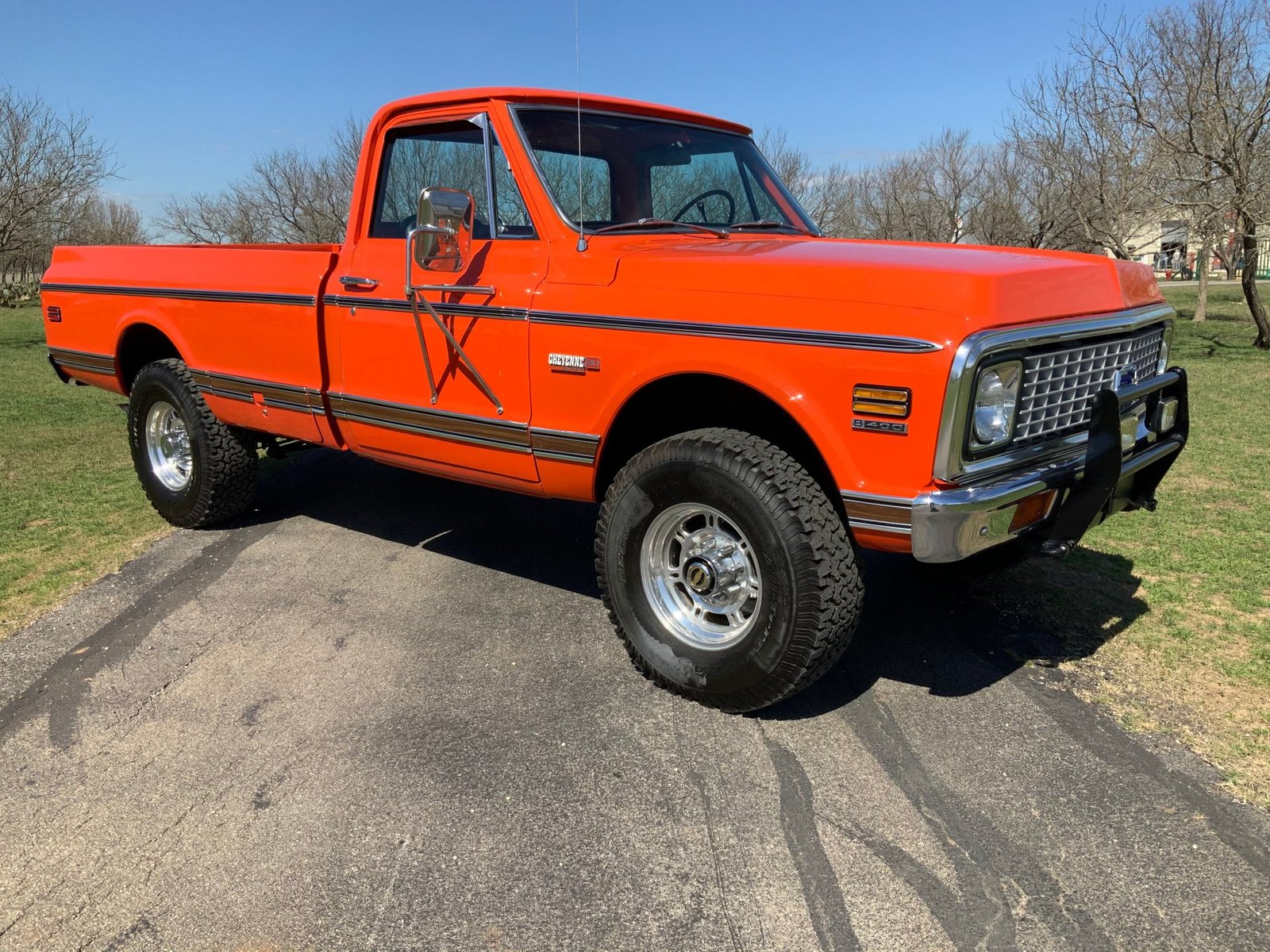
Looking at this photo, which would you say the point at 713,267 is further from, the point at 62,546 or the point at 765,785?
the point at 62,546

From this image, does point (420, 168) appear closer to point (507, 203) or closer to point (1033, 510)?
point (507, 203)

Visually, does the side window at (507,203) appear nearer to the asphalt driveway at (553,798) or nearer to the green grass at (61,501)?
the asphalt driveway at (553,798)

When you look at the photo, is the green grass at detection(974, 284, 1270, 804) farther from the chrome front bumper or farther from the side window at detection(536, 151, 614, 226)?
Answer: the side window at detection(536, 151, 614, 226)

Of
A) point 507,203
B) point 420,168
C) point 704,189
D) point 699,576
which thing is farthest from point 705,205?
point 699,576

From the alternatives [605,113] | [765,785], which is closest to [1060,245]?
[605,113]

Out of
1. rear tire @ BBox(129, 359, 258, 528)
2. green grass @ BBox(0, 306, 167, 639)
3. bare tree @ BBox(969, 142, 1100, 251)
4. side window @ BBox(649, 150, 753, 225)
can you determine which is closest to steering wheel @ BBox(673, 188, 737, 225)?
side window @ BBox(649, 150, 753, 225)

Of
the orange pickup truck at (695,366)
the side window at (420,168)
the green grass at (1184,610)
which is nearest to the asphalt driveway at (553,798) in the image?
the green grass at (1184,610)

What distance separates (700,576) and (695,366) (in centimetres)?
75

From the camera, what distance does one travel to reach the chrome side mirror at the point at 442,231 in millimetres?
3557

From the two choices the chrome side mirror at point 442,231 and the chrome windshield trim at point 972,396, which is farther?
the chrome side mirror at point 442,231

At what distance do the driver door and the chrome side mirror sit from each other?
0.07m

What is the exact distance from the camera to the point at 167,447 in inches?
228

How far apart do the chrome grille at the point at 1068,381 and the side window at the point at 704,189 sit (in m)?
1.74

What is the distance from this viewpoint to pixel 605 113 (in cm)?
424
